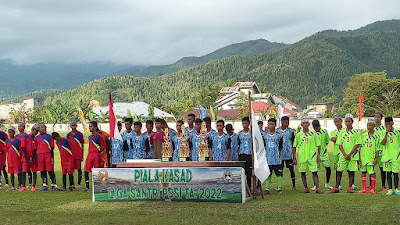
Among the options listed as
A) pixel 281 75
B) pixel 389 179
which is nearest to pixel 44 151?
pixel 389 179

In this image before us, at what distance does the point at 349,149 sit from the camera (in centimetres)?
1173

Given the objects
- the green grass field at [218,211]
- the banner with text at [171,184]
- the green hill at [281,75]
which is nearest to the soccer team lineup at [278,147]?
the green grass field at [218,211]

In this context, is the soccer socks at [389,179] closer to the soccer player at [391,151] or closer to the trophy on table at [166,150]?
the soccer player at [391,151]

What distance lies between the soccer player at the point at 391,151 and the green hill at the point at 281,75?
109535mm

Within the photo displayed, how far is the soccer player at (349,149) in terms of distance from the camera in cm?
1164

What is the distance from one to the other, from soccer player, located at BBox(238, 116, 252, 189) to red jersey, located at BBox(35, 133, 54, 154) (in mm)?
4945

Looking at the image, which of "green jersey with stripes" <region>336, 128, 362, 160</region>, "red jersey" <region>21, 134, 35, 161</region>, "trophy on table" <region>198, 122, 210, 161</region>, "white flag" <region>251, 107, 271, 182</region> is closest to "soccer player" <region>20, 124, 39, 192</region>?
"red jersey" <region>21, 134, 35, 161</region>

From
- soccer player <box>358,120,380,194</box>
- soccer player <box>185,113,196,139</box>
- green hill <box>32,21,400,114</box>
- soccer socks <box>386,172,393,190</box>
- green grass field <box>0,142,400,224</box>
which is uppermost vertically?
green hill <box>32,21,400,114</box>

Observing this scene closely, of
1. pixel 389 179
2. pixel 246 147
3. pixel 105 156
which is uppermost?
pixel 246 147

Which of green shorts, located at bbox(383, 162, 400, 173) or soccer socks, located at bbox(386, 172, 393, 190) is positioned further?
soccer socks, located at bbox(386, 172, 393, 190)

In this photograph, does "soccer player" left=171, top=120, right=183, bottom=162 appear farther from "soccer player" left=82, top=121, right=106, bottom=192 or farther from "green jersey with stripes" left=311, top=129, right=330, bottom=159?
"green jersey with stripes" left=311, top=129, right=330, bottom=159

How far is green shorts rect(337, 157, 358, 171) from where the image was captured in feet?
38.4

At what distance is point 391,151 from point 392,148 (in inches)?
2.6

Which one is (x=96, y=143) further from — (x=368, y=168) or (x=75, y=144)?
(x=368, y=168)
